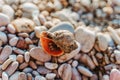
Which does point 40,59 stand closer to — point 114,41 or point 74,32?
point 74,32

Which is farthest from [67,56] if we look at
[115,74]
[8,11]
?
[8,11]

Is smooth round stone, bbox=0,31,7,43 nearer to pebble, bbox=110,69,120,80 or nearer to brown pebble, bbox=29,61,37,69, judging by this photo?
brown pebble, bbox=29,61,37,69

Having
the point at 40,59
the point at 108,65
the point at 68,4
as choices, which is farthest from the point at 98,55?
the point at 68,4

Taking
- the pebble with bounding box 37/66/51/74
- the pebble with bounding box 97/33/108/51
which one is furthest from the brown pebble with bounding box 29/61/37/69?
the pebble with bounding box 97/33/108/51

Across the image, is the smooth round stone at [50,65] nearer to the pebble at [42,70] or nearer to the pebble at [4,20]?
the pebble at [42,70]

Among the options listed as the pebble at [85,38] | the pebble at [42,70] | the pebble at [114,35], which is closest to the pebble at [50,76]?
the pebble at [42,70]

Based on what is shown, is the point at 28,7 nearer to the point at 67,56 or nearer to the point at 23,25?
the point at 23,25
